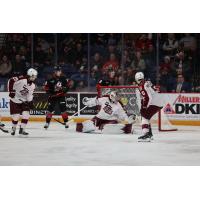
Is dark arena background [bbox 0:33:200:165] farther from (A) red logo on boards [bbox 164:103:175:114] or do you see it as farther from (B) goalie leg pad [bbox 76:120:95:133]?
(B) goalie leg pad [bbox 76:120:95:133]

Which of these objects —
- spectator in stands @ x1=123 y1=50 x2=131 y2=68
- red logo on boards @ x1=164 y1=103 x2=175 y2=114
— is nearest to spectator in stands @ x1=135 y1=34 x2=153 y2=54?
spectator in stands @ x1=123 y1=50 x2=131 y2=68

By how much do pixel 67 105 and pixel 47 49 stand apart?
92 centimetres

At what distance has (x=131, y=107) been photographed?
25.3ft

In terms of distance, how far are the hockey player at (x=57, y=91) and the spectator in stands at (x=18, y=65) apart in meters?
0.43

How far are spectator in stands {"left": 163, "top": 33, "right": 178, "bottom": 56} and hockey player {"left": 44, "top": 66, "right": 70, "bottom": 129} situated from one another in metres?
1.52

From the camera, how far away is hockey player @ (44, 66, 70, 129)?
312 inches

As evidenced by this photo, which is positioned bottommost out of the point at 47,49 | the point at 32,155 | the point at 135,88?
the point at 32,155

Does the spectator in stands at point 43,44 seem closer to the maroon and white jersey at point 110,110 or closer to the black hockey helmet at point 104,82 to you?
the black hockey helmet at point 104,82

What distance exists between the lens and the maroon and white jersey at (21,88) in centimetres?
697

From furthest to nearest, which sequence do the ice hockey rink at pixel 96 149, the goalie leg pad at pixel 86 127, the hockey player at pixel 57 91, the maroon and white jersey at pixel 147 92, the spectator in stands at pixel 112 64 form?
the spectator in stands at pixel 112 64 < the hockey player at pixel 57 91 < the goalie leg pad at pixel 86 127 < the maroon and white jersey at pixel 147 92 < the ice hockey rink at pixel 96 149

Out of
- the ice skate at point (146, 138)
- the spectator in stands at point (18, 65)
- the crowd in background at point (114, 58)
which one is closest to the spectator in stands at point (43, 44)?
the crowd in background at point (114, 58)

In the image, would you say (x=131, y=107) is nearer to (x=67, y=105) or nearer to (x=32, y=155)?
(x=67, y=105)

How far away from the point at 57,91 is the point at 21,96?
40.4 inches

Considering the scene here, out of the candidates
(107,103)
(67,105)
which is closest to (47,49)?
(67,105)
